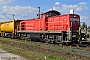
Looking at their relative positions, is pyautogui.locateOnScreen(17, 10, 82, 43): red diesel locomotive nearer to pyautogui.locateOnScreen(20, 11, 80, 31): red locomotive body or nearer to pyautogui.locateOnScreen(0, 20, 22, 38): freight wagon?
pyautogui.locateOnScreen(20, 11, 80, 31): red locomotive body

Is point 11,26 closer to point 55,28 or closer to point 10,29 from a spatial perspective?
point 10,29

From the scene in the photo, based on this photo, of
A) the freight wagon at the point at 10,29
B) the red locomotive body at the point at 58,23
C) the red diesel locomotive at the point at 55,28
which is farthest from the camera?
the freight wagon at the point at 10,29

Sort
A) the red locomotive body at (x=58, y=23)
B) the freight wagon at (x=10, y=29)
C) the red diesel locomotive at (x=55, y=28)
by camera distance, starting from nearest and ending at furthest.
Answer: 1. the red diesel locomotive at (x=55, y=28)
2. the red locomotive body at (x=58, y=23)
3. the freight wagon at (x=10, y=29)

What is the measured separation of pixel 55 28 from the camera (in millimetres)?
20359

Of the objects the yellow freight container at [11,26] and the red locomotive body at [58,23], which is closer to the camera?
the red locomotive body at [58,23]

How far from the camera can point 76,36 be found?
18328 mm

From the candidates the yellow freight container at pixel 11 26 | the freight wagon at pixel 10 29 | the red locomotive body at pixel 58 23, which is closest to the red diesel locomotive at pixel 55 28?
the red locomotive body at pixel 58 23

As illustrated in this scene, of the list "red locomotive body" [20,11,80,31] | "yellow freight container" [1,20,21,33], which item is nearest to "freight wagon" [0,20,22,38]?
"yellow freight container" [1,20,21,33]

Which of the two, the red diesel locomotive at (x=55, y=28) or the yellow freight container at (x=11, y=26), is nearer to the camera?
the red diesel locomotive at (x=55, y=28)

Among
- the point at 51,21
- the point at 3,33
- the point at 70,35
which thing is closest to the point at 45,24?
the point at 51,21

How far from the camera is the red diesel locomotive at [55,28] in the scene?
1845 centimetres

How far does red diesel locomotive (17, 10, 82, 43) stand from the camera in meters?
18.5

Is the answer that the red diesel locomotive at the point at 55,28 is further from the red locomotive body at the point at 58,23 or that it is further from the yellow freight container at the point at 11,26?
the yellow freight container at the point at 11,26

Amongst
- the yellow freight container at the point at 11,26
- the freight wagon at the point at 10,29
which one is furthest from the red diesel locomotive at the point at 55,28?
the yellow freight container at the point at 11,26
